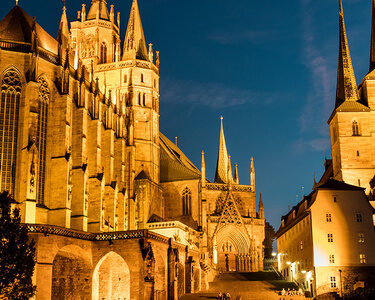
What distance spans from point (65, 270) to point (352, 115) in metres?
37.4

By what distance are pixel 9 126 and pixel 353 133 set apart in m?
37.1

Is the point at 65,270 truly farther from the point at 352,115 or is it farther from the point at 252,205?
the point at 352,115

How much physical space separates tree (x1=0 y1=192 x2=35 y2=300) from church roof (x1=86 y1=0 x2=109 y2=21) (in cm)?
4149

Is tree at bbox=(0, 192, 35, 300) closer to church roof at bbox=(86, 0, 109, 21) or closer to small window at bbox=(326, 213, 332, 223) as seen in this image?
small window at bbox=(326, 213, 332, 223)

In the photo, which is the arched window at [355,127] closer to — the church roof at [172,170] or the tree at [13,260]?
the church roof at [172,170]

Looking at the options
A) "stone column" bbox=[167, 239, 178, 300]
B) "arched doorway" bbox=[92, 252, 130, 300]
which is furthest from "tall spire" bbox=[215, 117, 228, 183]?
"arched doorway" bbox=[92, 252, 130, 300]

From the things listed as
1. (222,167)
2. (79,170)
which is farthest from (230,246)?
(79,170)

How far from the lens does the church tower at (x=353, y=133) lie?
5728 cm

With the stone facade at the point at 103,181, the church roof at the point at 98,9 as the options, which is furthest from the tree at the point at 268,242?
the church roof at the point at 98,9

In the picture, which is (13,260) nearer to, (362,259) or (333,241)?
(333,241)

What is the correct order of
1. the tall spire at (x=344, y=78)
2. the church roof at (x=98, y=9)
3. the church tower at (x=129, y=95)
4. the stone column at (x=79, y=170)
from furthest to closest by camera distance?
the church roof at (x=98, y=9) < the tall spire at (x=344, y=78) < the church tower at (x=129, y=95) < the stone column at (x=79, y=170)

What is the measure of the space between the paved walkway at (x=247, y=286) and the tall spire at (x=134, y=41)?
25152mm

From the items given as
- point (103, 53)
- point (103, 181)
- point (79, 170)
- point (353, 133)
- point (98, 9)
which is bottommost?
point (103, 181)

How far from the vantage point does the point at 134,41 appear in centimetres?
6075
